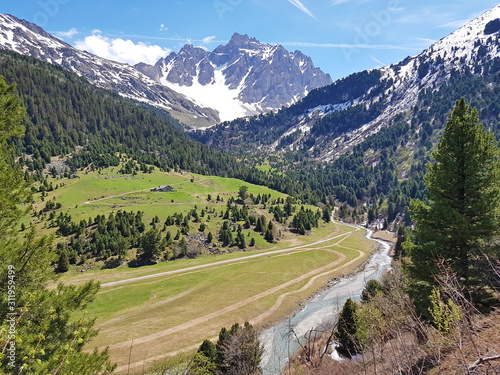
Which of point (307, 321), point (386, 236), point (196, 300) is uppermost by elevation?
point (196, 300)

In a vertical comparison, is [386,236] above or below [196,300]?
below

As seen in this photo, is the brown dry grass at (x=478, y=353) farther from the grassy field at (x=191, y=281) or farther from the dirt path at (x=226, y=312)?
the dirt path at (x=226, y=312)

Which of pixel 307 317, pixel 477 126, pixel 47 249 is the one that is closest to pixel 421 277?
pixel 477 126

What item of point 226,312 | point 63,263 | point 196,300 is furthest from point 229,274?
point 63,263

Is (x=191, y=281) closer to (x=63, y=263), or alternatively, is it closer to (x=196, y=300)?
(x=196, y=300)

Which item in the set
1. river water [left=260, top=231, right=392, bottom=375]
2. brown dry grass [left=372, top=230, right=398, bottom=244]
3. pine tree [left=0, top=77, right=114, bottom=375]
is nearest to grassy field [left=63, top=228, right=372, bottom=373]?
river water [left=260, top=231, right=392, bottom=375]

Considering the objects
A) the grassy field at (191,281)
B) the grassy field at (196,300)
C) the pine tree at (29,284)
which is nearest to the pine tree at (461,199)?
the pine tree at (29,284)
